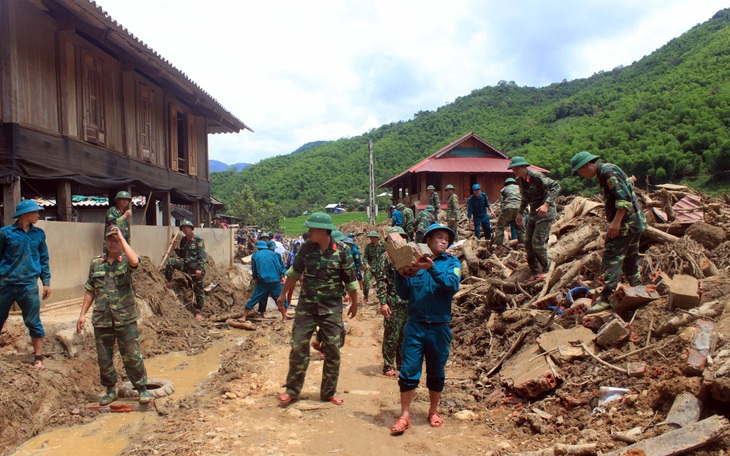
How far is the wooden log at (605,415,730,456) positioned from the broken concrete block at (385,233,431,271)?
2.01 m

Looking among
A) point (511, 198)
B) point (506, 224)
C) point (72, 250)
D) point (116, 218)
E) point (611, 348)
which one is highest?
point (511, 198)

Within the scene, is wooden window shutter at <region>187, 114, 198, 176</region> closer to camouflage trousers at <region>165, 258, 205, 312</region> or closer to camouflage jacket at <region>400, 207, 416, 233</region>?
camouflage trousers at <region>165, 258, 205, 312</region>

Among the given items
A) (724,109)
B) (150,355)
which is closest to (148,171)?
(150,355)

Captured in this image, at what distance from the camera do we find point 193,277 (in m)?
10.4

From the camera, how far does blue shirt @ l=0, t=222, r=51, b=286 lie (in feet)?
18.6

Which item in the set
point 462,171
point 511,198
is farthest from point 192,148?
point 462,171

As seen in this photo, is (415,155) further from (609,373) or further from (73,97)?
(609,373)

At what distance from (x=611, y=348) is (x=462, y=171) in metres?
27.0

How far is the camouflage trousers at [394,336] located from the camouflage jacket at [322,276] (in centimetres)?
97

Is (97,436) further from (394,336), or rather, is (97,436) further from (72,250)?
(72,250)

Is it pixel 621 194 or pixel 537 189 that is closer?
pixel 621 194

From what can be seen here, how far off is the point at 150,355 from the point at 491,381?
5.26 m

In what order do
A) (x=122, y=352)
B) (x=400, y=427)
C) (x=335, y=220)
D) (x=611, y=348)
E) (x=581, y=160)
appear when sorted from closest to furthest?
(x=400, y=427), (x=611, y=348), (x=122, y=352), (x=581, y=160), (x=335, y=220)

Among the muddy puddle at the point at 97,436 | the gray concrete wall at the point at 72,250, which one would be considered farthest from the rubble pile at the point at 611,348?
the gray concrete wall at the point at 72,250
